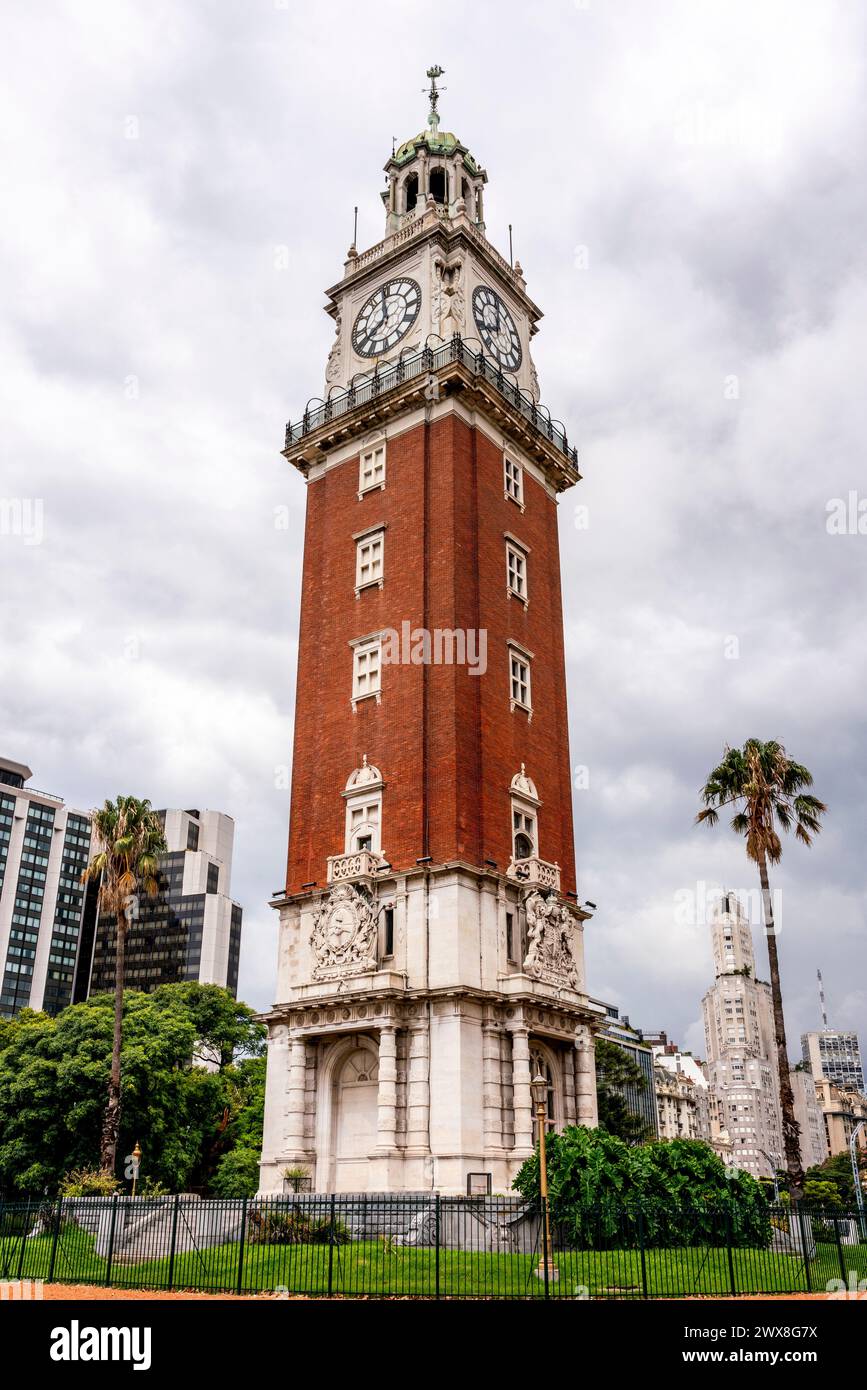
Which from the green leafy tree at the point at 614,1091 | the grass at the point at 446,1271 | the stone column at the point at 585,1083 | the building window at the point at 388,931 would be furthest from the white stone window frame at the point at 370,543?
the green leafy tree at the point at 614,1091

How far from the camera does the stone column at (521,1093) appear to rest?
35312 mm

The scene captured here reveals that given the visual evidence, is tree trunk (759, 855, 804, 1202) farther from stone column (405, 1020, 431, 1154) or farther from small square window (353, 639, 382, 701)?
small square window (353, 639, 382, 701)

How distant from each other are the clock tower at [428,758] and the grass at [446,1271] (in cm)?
871

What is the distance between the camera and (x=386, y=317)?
167 ft

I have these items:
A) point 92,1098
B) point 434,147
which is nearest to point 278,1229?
point 92,1098

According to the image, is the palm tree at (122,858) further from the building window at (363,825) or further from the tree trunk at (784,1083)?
the tree trunk at (784,1083)

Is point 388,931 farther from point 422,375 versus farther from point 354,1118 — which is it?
point 422,375

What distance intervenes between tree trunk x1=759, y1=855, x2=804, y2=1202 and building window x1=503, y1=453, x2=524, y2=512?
63.0ft

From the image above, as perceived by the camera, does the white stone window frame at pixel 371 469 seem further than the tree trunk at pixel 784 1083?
Yes

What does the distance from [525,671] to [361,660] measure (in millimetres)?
6569

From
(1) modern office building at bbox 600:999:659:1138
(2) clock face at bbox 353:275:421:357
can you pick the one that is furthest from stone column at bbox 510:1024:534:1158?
(1) modern office building at bbox 600:999:659:1138
